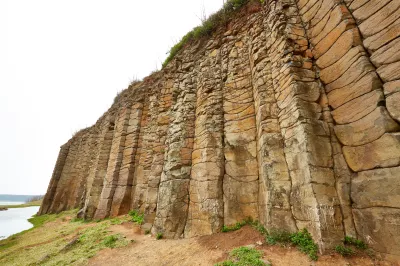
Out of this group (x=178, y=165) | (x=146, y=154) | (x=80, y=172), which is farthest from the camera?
(x=80, y=172)

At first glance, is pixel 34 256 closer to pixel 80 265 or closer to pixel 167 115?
pixel 80 265

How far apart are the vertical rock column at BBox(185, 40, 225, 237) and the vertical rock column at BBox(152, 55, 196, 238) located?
1.21 ft

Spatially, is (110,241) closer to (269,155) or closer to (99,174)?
(269,155)

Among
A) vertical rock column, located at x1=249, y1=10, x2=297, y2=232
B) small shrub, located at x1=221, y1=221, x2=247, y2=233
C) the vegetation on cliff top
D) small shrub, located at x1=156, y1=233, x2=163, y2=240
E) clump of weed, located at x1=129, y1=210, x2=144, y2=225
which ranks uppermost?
the vegetation on cliff top

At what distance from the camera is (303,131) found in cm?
554

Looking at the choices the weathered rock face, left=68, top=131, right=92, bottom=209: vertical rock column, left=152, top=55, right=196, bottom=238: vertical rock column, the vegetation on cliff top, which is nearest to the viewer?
the weathered rock face

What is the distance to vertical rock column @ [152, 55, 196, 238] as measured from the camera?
8.40m

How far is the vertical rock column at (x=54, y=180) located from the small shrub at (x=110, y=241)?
24.4 meters

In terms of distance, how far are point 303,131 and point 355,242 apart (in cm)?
282

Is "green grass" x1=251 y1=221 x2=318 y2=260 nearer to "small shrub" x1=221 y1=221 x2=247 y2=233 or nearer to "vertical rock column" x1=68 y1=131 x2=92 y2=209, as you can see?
"small shrub" x1=221 y1=221 x2=247 y2=233

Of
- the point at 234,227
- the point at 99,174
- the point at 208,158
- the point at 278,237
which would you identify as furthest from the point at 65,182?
the point at 278,237

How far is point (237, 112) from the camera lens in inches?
Answer: 344

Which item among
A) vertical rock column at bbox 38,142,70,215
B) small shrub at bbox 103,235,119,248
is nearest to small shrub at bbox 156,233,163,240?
small shrub at bbox 103,235,119,248

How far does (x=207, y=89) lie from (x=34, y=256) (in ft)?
36.8
